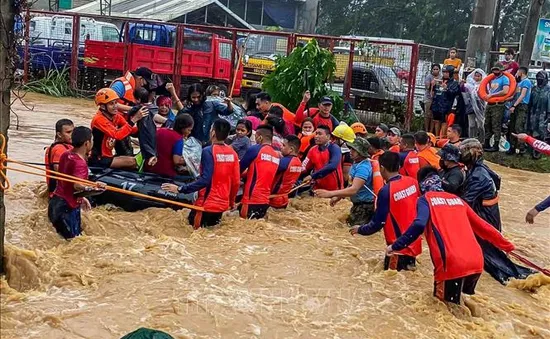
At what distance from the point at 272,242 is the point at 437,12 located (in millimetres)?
38305

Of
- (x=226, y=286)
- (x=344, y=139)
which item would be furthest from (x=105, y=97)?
(x=226, y=286)

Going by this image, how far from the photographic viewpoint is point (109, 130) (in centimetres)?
889

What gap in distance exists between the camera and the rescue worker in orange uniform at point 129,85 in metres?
10.2

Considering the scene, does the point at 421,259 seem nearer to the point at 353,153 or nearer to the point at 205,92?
the point at 353,153

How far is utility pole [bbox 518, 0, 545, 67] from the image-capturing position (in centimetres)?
1778

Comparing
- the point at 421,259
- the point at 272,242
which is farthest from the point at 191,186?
the point at 421,259

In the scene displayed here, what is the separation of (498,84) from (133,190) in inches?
375

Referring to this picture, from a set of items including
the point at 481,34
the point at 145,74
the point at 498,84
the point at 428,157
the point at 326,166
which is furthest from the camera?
the point at 481,34

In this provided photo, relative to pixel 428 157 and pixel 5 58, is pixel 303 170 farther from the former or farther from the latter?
pixel 5 58

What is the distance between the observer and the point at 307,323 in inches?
226

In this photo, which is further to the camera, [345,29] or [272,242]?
[345,29]

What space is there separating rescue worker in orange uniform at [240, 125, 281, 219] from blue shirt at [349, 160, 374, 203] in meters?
0.98

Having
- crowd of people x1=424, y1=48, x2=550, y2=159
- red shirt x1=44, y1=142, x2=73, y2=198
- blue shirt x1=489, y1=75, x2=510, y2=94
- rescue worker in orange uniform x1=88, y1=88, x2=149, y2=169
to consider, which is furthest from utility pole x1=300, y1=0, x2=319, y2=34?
red shirt x1=44, y1=142, x2=73, y2=198

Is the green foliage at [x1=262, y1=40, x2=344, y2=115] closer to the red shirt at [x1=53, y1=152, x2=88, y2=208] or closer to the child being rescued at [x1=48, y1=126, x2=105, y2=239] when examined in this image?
the child being rescued at [x1=48, y1=126, x2=105, y2=239]
